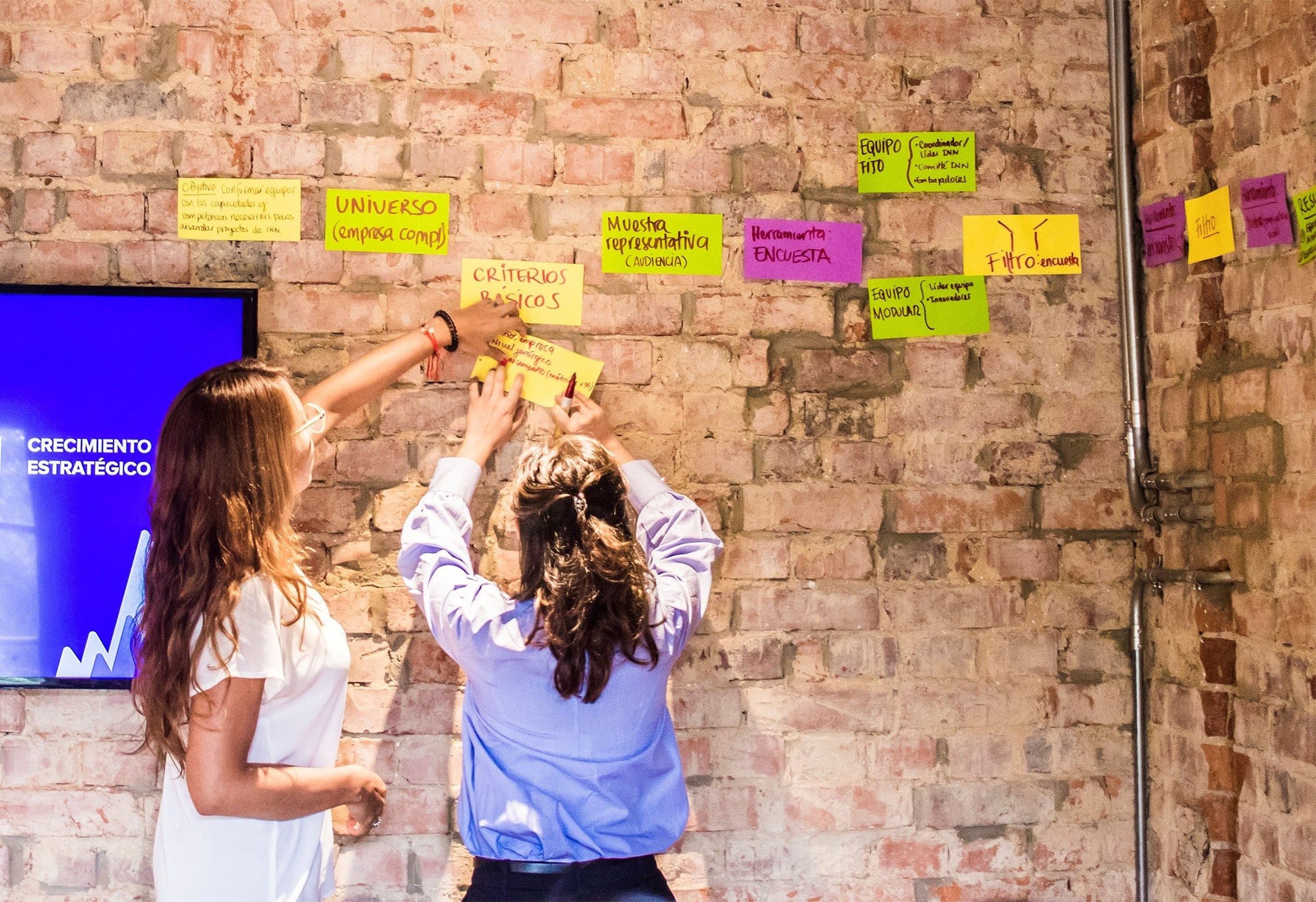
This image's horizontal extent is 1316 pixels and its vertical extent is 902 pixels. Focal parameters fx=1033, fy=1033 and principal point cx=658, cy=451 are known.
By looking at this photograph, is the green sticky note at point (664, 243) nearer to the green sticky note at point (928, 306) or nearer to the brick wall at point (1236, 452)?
the green sticky note at point (928, 306)

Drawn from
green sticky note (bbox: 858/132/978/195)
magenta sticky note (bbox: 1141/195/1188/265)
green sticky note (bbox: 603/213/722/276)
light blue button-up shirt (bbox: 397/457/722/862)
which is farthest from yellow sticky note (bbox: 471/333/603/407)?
magenta sticky note (bbox: 1141/195/1188/265)

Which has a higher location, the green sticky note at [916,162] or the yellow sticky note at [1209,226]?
the green sticky note at [916,162]

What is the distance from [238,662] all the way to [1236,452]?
1.68m

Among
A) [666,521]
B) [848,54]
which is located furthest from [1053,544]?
[848,54]

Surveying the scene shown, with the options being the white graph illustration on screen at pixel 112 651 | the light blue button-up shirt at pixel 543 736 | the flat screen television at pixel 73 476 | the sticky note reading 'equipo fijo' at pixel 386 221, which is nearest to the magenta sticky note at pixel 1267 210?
Result: the light blue button-up shirt at pixel 543 736

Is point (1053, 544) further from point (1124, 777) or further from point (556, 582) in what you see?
point (556, 582)

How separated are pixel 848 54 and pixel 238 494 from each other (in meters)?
1.40

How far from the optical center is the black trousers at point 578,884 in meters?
1.53

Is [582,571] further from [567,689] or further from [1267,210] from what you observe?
[1267,210]

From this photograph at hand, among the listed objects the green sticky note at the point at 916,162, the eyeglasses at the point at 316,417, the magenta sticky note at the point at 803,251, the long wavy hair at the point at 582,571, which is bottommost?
the long wavy hair at the point at 582,571

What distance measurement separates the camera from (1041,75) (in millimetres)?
2057

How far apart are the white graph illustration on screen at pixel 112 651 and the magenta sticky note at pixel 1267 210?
2.02 meters

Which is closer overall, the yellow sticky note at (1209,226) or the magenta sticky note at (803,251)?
the yellow sticky note at (1209,226)

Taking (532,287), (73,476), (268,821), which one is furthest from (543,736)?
(73,476)
